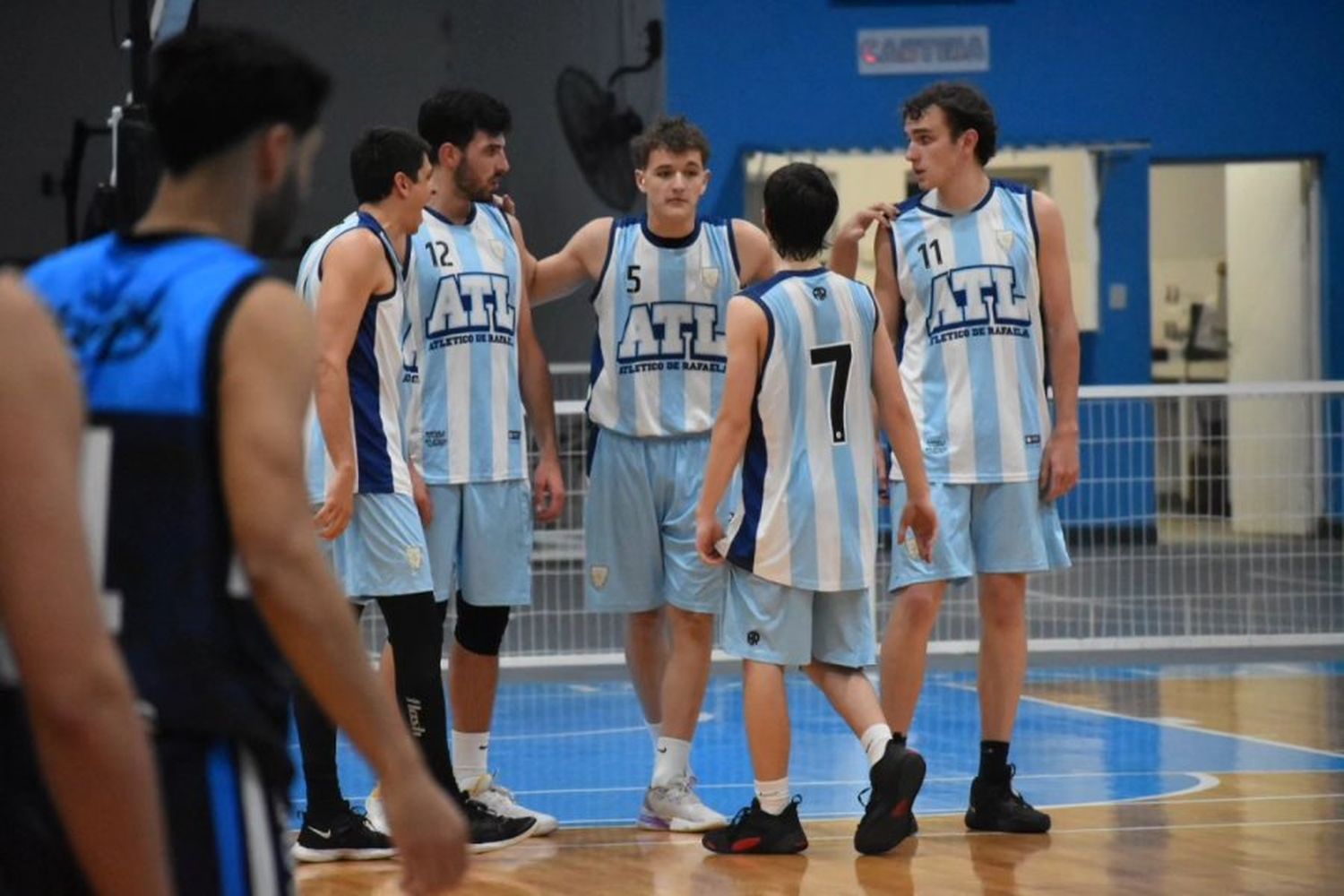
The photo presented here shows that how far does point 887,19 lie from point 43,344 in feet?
43.7

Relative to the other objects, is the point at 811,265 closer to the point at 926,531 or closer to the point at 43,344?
the point at 926,531

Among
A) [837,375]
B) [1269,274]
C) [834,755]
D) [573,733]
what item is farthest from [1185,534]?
[1269,274]

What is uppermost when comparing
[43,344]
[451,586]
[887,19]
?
[887,19]

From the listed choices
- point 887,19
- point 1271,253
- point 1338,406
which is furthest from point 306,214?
point 1338,406

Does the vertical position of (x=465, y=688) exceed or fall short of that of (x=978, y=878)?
it exceeds it

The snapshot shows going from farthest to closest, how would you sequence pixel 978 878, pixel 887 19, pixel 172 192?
pixel 887 19, pixel 978 878, pixel 172 192

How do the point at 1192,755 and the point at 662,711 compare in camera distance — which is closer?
the point at 662,711

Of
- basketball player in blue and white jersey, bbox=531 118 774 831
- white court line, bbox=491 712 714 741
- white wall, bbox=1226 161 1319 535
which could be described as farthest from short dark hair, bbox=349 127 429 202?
white wall, bbox=1226 161 1319 535

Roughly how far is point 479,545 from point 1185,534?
14.2 feet

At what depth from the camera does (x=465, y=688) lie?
560 cm

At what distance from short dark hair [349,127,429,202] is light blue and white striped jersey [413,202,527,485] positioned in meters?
0.40

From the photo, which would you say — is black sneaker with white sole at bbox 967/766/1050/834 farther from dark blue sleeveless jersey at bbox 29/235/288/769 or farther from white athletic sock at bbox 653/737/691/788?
dark blue sleeveless jersey at bbox 29/235/288/769

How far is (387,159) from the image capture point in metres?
5.18

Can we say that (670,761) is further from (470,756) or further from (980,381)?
(980,381)
